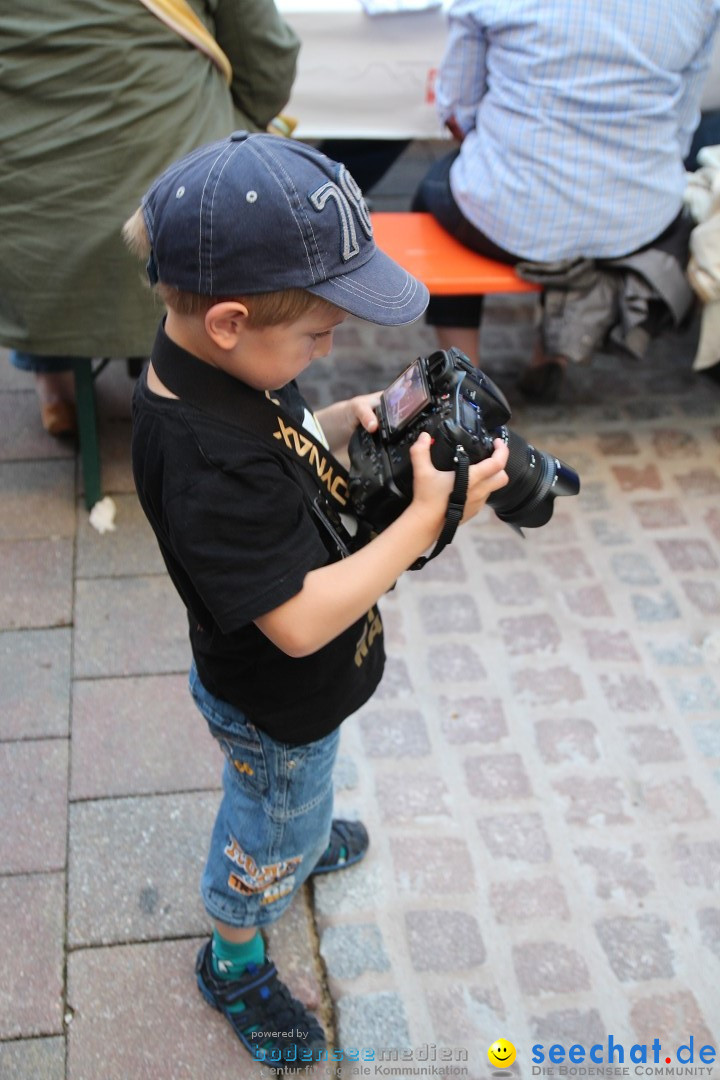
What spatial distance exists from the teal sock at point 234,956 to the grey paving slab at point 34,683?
2.49 feet

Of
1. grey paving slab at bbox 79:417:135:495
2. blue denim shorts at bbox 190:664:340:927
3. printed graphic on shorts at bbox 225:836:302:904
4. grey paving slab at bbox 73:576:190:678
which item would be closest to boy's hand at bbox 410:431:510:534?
blue denim shorts at bbox 190:664:340:927

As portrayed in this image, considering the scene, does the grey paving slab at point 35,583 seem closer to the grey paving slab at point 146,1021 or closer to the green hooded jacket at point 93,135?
the green hooded jacket at point 93,135

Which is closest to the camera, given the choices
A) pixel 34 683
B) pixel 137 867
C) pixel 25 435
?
pixel 137 867

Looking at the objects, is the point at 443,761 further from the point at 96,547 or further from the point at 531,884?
the point at 96,547

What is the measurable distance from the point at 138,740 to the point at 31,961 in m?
0.57

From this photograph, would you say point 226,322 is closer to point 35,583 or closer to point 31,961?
point 31,961

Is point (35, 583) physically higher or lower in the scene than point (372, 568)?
lower

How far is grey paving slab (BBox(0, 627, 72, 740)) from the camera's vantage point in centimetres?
253

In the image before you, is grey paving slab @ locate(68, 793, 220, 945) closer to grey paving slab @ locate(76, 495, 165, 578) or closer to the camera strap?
grey paving slab @ locate(76, 495, 165, 578)

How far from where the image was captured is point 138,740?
2510 millimetres

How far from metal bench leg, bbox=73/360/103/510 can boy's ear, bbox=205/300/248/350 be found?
1.81 m

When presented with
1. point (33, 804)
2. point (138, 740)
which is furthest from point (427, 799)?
point (33, 804)

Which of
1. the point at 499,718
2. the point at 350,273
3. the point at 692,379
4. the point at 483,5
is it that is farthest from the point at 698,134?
the point at 350,273

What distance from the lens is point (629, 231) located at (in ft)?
10.5
